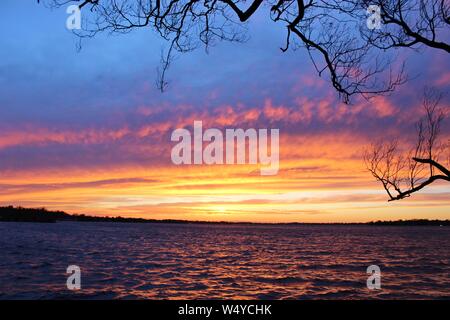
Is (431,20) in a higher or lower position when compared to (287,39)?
higher

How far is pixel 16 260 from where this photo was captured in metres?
31.4

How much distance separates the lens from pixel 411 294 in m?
20.8

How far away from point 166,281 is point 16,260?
50.0 ft
